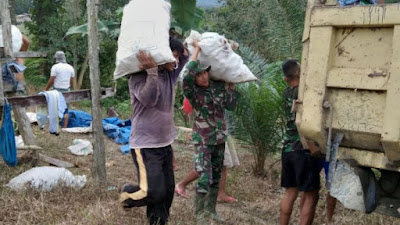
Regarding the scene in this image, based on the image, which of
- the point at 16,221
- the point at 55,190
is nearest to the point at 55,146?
the point at 55,190

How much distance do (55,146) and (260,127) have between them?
320 centimetres

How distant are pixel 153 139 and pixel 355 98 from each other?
166cm

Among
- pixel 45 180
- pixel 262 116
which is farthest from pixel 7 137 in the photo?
pixel 262 116

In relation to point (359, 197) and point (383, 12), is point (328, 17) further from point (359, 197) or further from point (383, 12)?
point (359, 197)

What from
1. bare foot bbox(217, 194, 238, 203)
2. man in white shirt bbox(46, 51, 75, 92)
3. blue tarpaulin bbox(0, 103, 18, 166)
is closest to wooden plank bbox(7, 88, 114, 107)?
blue tarpaulin bbox(0, 103, 18, 166)

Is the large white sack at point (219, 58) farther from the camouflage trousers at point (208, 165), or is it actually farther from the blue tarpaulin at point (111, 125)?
the blue tarpaulin at point (111, 125)

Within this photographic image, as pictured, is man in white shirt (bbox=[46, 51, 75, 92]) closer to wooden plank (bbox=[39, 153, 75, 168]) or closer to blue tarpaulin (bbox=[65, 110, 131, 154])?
blue tarpaulin (bbox=[65, 110, 131, 154])

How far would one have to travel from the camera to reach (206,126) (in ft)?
14.7

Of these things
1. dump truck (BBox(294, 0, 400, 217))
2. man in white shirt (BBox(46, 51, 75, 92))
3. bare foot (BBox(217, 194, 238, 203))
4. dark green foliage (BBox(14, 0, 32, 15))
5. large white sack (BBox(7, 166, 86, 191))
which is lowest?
bare foot (BBox(217, 194, 238, 203))

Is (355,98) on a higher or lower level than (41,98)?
higher

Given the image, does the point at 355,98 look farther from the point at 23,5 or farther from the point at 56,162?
the point at 23,5

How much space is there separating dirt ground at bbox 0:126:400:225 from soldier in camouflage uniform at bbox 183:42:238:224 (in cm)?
23

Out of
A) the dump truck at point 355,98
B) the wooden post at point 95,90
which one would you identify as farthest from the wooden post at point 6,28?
the dump truck at point 355,98

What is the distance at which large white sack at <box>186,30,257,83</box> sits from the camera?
440cm
